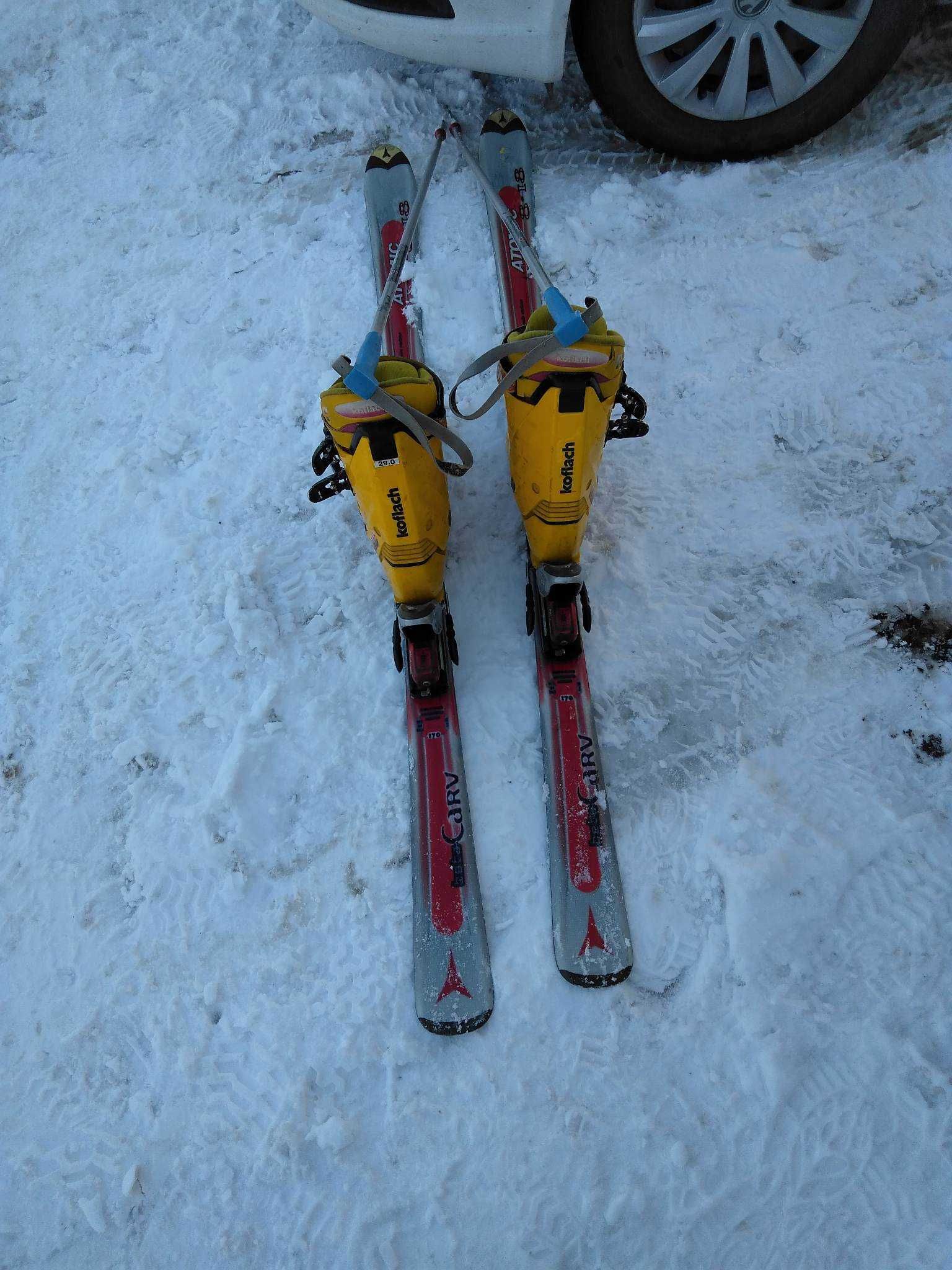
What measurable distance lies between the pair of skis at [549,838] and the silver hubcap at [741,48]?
1960mm

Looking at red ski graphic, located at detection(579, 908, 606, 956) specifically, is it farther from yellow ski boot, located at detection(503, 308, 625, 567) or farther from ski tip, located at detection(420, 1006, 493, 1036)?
yellow ski boot, located at detection(503, 308, 625, 567)

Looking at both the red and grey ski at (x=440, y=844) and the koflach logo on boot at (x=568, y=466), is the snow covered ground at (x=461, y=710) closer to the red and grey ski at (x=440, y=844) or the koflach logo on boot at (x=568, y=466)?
the red and grey ski at (x=440, y=844)

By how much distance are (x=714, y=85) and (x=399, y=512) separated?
2235 mm

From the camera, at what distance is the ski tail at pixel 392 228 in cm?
278

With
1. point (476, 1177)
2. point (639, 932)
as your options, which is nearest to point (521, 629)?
point (639, 932)

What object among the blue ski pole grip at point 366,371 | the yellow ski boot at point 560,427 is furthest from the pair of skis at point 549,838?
the blue ski pole grip at point 366,371

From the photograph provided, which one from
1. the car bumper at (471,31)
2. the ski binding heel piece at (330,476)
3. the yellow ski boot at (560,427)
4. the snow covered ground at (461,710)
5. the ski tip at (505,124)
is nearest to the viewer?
the snow covered ground at (461,710)

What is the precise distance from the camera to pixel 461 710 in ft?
7.50

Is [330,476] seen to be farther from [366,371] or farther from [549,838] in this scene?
[549,838]

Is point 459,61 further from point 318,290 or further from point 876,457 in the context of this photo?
point 876,457

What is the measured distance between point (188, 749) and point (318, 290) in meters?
1.91

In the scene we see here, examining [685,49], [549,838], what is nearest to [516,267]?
[685,49]

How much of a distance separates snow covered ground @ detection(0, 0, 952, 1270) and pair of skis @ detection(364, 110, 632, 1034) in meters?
0.07

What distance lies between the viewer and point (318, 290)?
2.89 m
